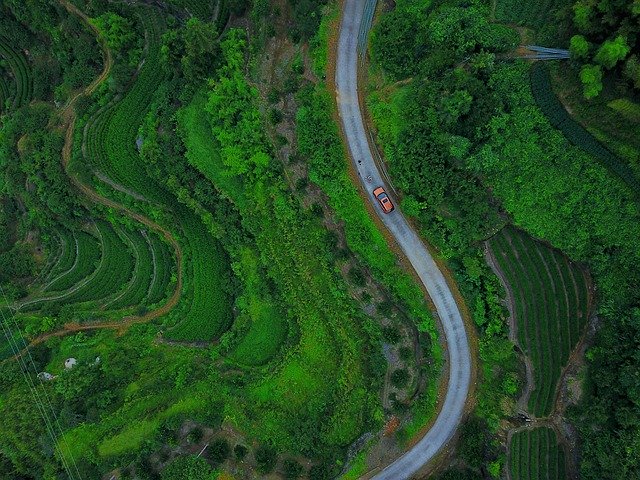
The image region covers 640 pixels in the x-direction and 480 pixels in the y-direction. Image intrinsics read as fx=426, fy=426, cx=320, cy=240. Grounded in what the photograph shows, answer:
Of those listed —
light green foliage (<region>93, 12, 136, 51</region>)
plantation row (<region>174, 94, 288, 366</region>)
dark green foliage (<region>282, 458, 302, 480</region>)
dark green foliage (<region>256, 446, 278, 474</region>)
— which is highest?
light green foliage (<region>93, 12, 136, 51</region>)

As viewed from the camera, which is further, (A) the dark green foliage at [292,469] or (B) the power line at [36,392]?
(B) the power line at [36,392]

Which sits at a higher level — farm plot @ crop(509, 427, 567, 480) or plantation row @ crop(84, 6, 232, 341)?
plantation row @ crop(84, 6, 232, 341)

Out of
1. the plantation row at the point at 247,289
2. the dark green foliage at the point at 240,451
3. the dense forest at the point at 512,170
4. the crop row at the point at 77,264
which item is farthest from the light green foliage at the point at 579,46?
the crop row at the point at 77,264

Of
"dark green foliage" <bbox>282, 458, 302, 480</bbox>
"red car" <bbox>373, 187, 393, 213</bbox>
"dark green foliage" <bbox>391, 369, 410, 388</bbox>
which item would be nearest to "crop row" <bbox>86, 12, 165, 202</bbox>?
"red car" <bbox>373, 187, 393, 213</bbox>

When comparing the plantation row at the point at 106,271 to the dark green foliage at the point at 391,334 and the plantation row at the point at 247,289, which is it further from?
the dark green foliage at the point at 391,334

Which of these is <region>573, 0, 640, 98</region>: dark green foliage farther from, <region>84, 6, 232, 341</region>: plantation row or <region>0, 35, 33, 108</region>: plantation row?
<region>0, 35, 33, 108</region>: plantation row

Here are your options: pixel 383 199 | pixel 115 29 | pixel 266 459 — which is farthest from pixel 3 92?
pixel 266 459

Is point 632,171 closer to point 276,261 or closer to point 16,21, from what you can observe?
→ point 276,261
